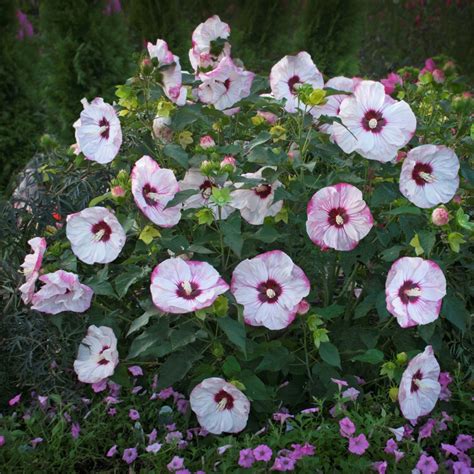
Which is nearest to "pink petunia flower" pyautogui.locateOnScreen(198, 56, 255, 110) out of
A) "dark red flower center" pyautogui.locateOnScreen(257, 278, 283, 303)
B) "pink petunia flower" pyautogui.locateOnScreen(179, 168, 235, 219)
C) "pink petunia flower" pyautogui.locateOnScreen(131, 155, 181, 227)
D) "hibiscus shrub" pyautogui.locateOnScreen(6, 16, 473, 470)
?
"hibiscus shrub" pyautogui.locateOnScreen(6, 16, 473, 470)

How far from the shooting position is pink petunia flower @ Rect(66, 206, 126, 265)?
2.08m

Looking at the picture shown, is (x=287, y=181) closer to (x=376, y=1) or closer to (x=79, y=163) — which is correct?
(x=79, y=163)

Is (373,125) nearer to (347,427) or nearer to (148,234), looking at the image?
(148,234)

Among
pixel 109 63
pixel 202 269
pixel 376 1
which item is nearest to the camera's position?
pixel 202 269

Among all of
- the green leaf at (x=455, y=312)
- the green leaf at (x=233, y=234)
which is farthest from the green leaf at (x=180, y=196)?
the green leaf at (x=455, y=312)

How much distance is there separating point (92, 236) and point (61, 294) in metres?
0.17

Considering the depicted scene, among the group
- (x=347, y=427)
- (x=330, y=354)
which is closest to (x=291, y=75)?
(x=330, y=354)

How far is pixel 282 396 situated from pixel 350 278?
0.37 meters

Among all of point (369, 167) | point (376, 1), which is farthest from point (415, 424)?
point (376, 1)

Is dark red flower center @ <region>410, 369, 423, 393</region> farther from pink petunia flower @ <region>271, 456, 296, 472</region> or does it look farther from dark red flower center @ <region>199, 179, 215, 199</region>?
dark red flower center @ <region>199, 179, 215, 199</region>

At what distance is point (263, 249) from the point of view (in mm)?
2299

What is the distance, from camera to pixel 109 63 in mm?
4973

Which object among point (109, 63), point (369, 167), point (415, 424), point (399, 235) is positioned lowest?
point (109, 63)

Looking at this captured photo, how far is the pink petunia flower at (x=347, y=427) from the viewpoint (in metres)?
1.84
